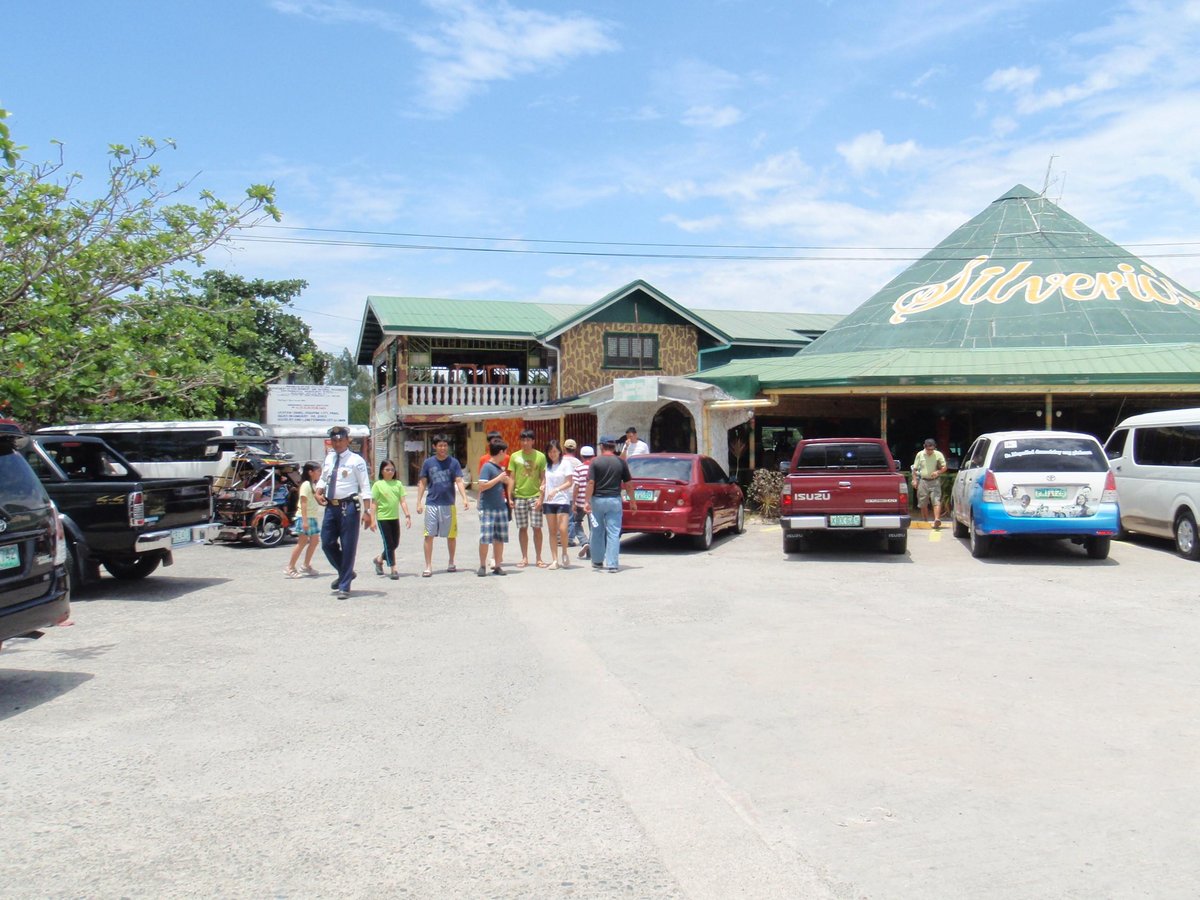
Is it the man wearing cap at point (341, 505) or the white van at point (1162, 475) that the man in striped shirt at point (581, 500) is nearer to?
the man wearing cap at point (341, 505)

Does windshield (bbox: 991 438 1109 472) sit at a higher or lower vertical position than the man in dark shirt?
higher

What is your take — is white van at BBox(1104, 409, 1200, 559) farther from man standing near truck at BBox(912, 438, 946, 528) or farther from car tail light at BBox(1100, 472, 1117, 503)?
man standing near truck at BBox(912, 438, 946, 528)

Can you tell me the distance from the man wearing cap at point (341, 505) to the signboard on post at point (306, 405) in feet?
71.1

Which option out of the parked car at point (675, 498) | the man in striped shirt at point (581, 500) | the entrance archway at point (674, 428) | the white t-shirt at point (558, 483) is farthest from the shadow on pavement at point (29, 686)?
the entrance archway at point (674, 428)

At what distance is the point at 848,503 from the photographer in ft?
44.8

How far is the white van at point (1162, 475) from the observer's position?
520 inches

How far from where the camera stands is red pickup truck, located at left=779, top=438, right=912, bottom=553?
44.5ft

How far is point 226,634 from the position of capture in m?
8.90

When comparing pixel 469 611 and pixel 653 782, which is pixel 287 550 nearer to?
pixel 469 611

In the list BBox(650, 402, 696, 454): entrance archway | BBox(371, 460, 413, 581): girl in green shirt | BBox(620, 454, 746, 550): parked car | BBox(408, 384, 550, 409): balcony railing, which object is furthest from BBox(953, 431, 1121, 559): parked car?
BBox(408, 384, 550, 409): balcony railing

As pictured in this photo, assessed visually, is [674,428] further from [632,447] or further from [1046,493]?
[1046,493]

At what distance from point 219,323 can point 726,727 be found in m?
12.6

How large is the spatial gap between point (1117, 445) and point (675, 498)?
7328 mm

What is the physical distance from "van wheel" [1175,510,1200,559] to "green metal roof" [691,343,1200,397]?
6.01 m
